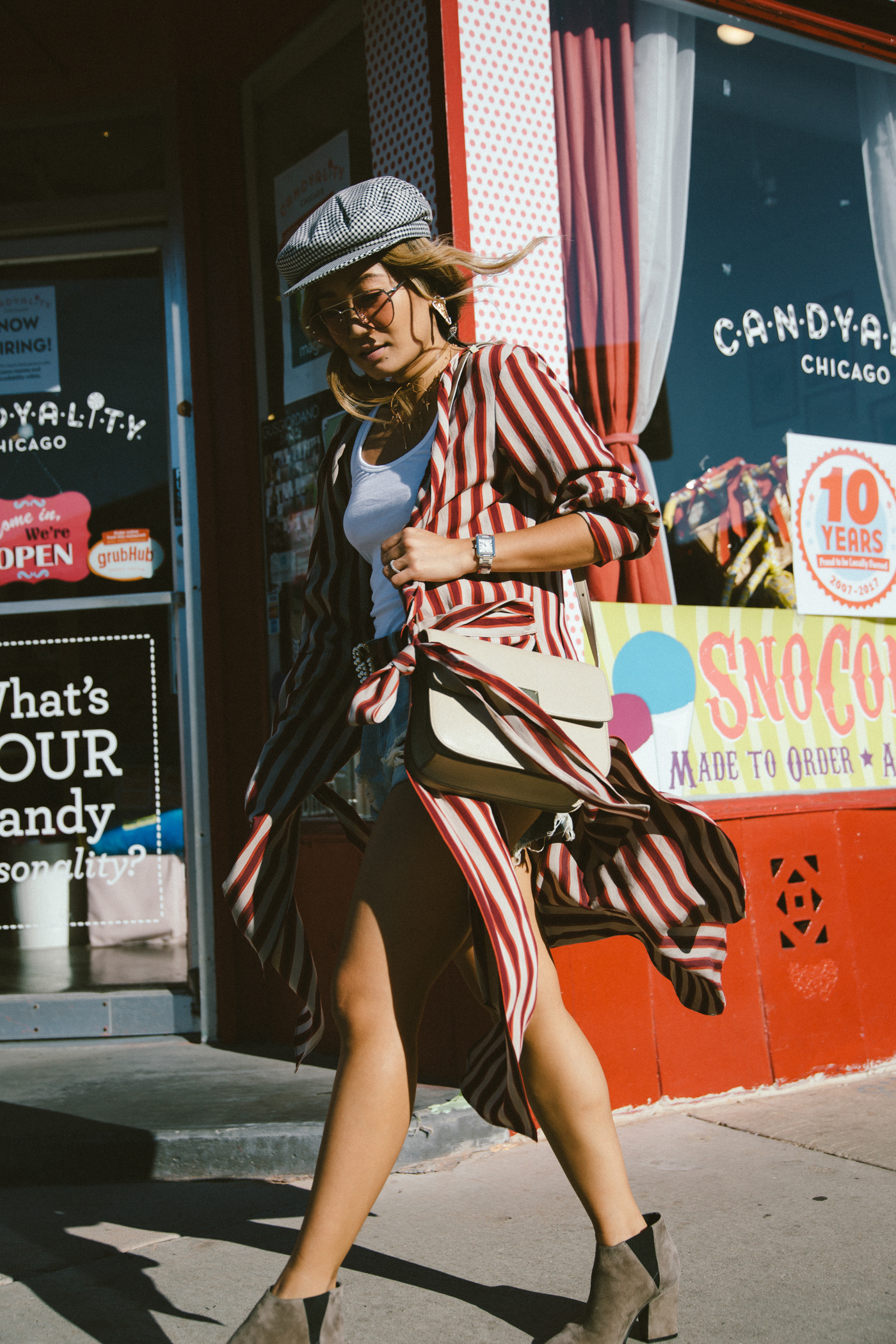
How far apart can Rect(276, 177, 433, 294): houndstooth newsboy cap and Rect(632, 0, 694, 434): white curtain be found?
1947 mm

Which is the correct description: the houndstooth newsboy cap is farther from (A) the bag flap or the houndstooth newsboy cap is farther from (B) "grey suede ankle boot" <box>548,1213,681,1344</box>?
(B) "grey suede ankle boot" <box>548,1213,681,1344</box>

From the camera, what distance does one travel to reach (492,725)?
1.83 meters

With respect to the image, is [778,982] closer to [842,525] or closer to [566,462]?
[842,525]

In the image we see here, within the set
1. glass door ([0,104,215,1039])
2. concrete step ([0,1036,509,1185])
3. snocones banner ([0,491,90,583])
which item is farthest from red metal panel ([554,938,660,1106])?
snocones banner ([0,491,90,583])

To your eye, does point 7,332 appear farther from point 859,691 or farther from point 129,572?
point 859,691

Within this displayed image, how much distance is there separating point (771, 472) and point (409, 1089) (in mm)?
2947

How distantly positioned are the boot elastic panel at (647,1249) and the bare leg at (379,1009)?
0.44 metres

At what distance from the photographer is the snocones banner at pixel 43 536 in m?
4.72

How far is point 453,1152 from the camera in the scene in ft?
10.3

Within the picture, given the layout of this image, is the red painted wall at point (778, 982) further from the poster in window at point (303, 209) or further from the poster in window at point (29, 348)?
the poster in window at point (29, 348)

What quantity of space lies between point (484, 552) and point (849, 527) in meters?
2.74

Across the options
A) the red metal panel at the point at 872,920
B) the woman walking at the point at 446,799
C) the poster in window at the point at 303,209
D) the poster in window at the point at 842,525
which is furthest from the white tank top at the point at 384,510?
the poster in window at the point at 842,525

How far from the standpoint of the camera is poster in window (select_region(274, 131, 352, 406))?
4199 mm

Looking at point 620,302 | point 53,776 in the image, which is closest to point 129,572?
point 53,776
